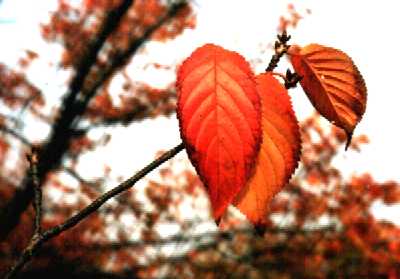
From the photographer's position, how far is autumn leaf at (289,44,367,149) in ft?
2.92

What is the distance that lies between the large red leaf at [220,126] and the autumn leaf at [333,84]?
217 mm

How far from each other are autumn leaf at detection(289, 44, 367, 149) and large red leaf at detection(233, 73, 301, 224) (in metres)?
0.11

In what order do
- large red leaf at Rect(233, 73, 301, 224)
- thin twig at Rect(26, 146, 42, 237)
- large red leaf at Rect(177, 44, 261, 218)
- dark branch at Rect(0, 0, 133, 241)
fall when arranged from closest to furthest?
large red leaf at Rect(177, 44, 261, 218), large red leaf at Rect(233, 73, 301, 224), thin twig at Rect(26, 146, 42, 237), dark branch at Rect(0, 0, 133, 241)

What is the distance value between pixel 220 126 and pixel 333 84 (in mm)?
329

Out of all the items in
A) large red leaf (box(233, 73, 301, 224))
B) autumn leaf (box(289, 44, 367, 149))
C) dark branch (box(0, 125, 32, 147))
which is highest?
dark branch (box(0, 125, 32, 147))

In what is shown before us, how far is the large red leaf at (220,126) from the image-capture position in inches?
26.9

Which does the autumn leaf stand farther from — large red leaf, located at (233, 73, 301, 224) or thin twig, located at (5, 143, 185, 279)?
thin twig, located at (5, 143, 185, 279)

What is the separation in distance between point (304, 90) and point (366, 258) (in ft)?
58.4

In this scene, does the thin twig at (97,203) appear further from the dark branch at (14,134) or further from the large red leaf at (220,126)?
the dark branch at (14,134)

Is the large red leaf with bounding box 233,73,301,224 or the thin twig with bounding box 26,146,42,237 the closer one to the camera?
the large red leaf with bounding box 233,73,301,224

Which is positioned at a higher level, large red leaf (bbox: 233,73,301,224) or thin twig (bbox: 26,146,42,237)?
thin twig (bbox: 26,146,42,237)

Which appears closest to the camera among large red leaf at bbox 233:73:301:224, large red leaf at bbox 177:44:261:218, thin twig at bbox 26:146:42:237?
large red leaf at bbox 177:44:261:218

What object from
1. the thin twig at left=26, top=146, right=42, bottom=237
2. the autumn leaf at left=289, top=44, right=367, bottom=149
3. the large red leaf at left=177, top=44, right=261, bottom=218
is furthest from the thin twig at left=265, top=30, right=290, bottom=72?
the thin twig at left=26, top=146, right=42, bottom=237

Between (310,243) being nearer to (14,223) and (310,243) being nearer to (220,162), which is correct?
(14,223)
